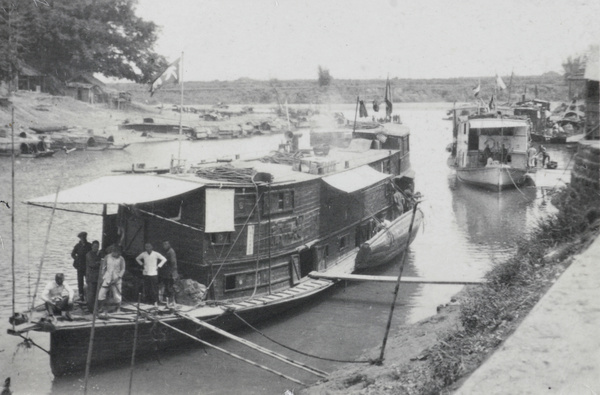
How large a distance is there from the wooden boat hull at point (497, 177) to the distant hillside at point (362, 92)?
61243 mm

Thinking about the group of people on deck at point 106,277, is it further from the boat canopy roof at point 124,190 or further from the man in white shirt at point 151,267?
the boat canopy roof at point 124,190

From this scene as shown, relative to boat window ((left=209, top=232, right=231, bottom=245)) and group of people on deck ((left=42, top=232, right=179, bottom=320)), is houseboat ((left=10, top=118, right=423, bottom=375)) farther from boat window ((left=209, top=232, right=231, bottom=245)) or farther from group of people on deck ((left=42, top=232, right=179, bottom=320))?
group of people on deck ((left=42, top=232, right=179, bottom=320))

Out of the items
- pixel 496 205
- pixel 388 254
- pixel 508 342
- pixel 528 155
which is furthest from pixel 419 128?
pixel 508 342

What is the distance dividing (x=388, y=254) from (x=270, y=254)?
6681 millimetres

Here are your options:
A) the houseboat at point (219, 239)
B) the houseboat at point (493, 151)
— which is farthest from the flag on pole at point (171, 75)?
the houseboat at point (493, 151)

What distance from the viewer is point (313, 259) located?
62.1 ft

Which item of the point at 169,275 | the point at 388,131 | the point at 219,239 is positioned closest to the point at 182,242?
the point at 219,239

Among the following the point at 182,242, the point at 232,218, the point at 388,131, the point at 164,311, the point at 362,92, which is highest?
the point at 362,92

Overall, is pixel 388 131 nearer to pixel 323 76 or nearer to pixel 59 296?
pixel 59 296

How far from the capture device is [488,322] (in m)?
9.16

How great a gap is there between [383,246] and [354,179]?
273 cm

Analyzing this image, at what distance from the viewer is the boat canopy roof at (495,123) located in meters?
38.2

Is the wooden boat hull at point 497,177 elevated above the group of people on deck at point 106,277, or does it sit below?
above

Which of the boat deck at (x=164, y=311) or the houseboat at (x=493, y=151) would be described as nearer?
the boat deck at (x=164, y=311)
